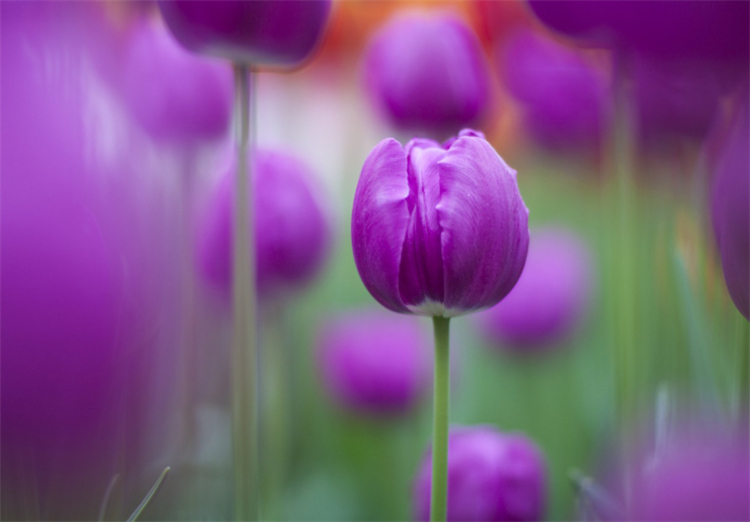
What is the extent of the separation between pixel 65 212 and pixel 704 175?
349mm

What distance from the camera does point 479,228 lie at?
0.23 meters

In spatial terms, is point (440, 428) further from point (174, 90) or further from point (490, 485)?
point (174, 90)

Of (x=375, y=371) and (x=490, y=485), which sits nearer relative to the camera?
(x=490, y=485)

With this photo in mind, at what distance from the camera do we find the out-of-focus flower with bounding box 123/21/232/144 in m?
0.42

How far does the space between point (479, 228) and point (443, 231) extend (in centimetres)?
1

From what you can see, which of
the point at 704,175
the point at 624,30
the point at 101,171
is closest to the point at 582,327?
the point at 704,175

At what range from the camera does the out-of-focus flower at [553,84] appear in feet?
1.56

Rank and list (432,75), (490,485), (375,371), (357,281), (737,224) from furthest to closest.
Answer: (357,281)
(375,371)
(432,75)
(490,485)
(737,224)

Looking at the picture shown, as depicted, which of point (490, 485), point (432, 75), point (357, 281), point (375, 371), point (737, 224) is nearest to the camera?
point (737, 224)

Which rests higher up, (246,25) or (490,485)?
(246,25)

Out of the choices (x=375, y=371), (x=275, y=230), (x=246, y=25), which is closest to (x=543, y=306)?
(x=375, y=371)

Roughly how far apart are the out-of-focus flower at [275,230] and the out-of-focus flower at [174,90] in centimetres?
4

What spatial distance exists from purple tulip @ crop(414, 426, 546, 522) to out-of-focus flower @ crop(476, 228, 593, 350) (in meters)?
0.25

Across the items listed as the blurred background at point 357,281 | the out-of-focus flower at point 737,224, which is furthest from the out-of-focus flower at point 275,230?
the out-of-focus flower at point 737,224
